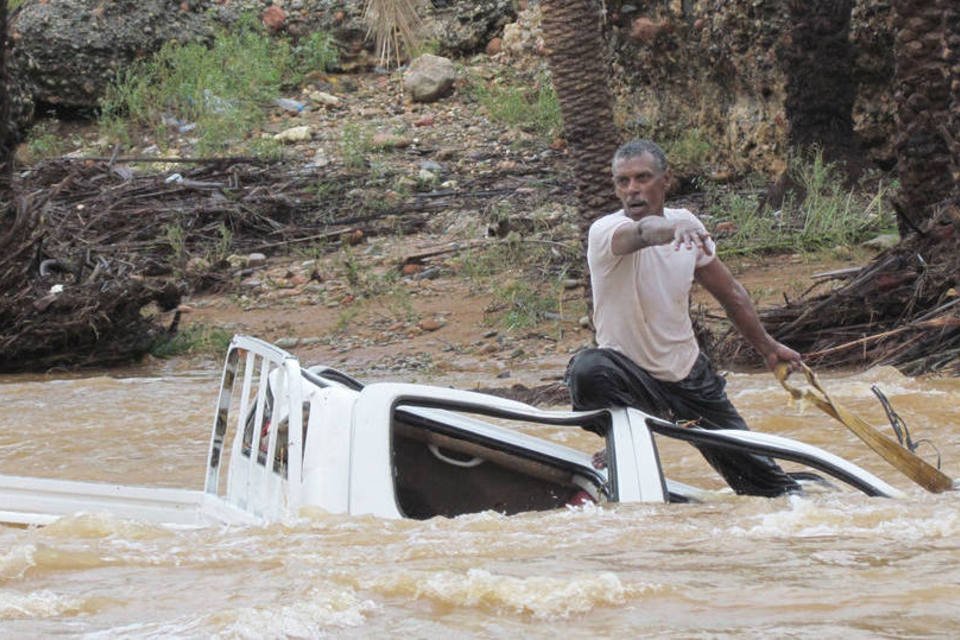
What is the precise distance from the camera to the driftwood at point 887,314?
33.4 feet

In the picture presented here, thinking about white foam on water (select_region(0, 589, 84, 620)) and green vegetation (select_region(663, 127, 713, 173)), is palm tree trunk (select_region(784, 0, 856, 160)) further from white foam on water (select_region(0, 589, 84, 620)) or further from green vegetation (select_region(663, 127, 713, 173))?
white foam on water (select_region(0, 589, 84, 620))

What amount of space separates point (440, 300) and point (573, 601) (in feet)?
31.0

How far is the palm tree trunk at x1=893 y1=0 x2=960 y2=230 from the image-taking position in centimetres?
1077

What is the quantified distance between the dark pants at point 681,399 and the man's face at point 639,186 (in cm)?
57

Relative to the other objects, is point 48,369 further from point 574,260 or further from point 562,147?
point 562,147

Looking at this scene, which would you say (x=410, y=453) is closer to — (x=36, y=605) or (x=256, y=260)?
(x=36, y=605)

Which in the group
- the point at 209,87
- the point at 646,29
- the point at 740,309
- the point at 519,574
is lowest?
the point at 519,574

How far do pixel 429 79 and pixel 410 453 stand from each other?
1462 centimetres

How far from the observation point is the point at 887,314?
10.9 metres

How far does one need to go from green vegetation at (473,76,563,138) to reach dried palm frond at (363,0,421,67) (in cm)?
116

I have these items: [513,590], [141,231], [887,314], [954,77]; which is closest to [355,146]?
[141,231]

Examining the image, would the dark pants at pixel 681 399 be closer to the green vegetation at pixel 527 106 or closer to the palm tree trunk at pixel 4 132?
the palm tree trunk at pixel 4 132

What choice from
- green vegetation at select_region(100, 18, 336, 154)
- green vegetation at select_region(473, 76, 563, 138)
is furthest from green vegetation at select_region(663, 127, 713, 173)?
green vegetation at select_region(100, 18, 336, 154)

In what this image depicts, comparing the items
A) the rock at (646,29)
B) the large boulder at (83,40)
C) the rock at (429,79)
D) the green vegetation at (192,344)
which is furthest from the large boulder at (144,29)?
the green vegetation at (192,344)
